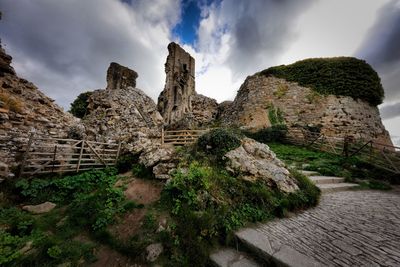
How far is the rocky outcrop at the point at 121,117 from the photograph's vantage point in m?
10.2

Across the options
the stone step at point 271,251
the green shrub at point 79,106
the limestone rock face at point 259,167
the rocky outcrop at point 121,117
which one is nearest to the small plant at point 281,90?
→ the rocky outcrop at point 121,117

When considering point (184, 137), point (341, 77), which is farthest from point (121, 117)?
point (341, 77)

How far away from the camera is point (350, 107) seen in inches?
552

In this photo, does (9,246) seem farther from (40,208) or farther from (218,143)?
(218,143)

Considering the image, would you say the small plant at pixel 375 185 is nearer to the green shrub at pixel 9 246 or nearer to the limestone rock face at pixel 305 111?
the limestone rock face at pixel 305 111

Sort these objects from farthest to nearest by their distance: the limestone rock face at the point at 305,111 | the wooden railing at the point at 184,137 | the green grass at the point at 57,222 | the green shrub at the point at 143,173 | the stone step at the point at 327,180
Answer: the limestone rock face at the point at 305,111, the wooden railing at the point at 184,137, the stone step at the point at 327,180, the green shrub at the point at 143,173, the green grass at the point at 57,222

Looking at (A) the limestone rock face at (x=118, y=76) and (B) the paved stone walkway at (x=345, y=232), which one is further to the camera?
(A) the limestone rock face at (x=118, y=76)

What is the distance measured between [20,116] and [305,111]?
18.8 meters

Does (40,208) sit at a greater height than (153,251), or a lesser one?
greater

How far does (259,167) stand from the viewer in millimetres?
5211

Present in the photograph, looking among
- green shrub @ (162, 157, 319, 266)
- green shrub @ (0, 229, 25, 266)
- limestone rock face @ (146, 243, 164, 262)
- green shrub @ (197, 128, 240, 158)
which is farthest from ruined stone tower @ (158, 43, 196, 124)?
limestone rock face @ (146, 243, 164, 262)

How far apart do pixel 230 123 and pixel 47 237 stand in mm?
15725

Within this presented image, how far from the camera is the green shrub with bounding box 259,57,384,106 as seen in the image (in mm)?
14555

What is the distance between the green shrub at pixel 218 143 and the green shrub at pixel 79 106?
14.9m
